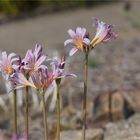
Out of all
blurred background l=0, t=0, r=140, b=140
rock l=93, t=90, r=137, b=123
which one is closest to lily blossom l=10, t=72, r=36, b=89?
blurred background l=0, t=0, r=140, b=140

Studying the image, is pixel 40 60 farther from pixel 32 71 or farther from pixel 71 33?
pixel 71 33

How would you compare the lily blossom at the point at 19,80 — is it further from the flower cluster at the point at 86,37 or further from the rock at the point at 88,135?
the rock at the point at 88,135

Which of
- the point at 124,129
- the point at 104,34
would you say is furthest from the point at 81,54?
the point at 104,34

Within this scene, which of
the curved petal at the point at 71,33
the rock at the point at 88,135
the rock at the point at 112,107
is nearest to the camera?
the curved petal at the point at 71,33

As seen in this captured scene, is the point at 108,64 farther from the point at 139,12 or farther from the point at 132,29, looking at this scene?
the point at 139,12

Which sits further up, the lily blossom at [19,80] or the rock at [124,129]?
the lily blossom at [19,80]

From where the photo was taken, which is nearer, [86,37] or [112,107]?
[86,37]

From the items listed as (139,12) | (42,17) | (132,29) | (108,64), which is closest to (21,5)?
(42,17)

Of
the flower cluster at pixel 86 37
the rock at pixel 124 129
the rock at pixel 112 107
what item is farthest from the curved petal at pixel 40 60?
the rock at pixel 112 107
